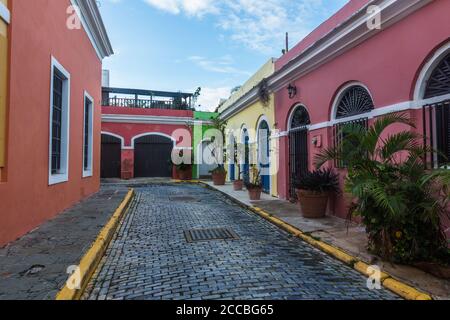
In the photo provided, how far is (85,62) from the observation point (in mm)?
9273

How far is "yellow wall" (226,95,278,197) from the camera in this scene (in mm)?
10328

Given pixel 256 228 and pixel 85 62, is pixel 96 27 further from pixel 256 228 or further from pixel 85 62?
pixel 256 228

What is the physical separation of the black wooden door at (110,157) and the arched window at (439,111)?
17.2 meters

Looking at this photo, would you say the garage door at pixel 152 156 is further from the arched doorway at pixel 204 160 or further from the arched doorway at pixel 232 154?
the arched doorway at pixel 232 154

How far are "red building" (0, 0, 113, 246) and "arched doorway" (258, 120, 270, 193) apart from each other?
5897 millimetres

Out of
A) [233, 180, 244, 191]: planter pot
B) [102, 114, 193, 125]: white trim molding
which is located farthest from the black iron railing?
[102, 114, 193, 125]: white trim molding

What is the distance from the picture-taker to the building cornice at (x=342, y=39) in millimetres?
5108

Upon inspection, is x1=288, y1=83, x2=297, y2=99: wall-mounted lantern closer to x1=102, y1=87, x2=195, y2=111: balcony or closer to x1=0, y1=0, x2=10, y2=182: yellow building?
x1=0, y1=0, x2=10, y2=182: yellow building

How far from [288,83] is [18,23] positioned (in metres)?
6.60

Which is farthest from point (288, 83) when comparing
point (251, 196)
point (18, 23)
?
point (18, 23)

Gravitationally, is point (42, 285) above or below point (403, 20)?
below

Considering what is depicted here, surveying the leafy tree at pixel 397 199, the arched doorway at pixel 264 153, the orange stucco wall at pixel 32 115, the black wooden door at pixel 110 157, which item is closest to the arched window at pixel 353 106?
the leafy tree at pixel 397 199
